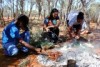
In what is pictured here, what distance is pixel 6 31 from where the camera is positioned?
577 cm

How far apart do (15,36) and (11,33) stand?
0.39ft

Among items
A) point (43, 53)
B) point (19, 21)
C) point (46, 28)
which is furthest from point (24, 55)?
point (46, 28)

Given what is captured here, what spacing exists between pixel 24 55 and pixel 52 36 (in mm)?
1786

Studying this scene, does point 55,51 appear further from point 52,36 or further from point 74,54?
point 52,36

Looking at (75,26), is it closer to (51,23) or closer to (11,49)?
(51,23)

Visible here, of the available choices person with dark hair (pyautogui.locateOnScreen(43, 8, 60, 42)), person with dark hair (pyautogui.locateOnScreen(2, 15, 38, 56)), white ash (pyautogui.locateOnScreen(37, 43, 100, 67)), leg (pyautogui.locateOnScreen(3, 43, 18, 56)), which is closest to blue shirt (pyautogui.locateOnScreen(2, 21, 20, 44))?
person with dark hair (pyautogui.locateOnScreen(2, 15, 38, 56))

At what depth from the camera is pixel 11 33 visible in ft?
18.7

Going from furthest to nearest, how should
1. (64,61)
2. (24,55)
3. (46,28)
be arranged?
(46,28)
(24,55)
(64,61)

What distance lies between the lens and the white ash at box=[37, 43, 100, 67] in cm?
531

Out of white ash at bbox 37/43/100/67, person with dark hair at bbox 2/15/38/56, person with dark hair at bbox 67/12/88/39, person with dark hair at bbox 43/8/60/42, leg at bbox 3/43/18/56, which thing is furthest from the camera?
person with dark hair at bbox 43/8/60/42

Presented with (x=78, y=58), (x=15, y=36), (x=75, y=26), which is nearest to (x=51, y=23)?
(x=75, y=26)

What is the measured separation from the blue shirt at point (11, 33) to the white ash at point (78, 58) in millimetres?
751

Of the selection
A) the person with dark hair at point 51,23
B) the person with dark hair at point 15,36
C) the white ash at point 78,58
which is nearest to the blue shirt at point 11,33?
the person with dark hair at point 15,36

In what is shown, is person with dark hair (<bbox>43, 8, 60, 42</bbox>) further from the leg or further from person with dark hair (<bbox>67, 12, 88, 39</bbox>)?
the leg
